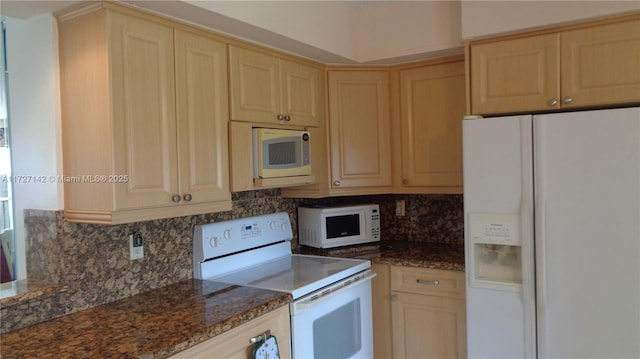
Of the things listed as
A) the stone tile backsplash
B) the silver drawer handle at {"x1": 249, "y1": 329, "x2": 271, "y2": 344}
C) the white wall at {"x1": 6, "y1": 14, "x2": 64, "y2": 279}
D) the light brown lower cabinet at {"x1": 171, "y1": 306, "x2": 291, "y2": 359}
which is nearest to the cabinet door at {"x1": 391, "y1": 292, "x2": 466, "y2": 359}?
the light brown lower cabinet at {"x1": 171, "y1": 306, "x2": 291, "y2": 359}

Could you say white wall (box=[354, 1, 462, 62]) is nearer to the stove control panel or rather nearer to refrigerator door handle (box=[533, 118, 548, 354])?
refrigerator door handle (box=[533, 118, 548, 354])

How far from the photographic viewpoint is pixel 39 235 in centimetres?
199

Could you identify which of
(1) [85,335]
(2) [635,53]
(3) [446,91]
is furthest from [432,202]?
(1) [85,335]

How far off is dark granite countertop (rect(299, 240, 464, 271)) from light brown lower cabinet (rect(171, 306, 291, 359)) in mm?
870

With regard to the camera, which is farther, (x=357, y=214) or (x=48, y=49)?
(x=357, y=214)

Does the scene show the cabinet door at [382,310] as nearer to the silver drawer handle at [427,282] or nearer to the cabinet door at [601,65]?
the silver drawer handle at [427,282]

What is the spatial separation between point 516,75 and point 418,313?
143 cm

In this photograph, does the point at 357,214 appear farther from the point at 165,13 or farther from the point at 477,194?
the point at 165,13

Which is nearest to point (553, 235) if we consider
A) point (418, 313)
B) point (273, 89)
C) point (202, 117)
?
point (418, 313)

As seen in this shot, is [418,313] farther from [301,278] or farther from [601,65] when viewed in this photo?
[601,65]

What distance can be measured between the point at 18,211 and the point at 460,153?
2.38 m

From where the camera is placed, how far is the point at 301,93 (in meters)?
2.83

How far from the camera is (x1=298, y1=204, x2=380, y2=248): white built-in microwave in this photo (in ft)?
10.1

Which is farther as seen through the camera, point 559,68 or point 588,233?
point 559,68
